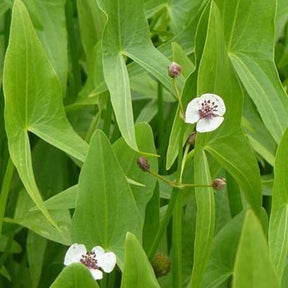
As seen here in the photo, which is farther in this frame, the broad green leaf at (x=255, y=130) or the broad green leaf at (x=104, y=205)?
the broad green leaf at (x=255, y=130)

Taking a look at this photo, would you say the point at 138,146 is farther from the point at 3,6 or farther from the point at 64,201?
the point at 3,6

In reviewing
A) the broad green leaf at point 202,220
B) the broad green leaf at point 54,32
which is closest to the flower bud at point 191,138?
the broad green leaf at point 202,220

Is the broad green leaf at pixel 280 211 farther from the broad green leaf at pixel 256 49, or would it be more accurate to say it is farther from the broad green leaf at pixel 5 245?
the broad green leaf at pixel 5 245

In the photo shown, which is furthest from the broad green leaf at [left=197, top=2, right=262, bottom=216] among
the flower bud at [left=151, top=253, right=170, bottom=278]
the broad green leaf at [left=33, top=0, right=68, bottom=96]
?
the broad green leaf at [left=33, top=0, right=68, bottom=96]

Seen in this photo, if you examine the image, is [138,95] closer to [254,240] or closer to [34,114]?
[34,114]

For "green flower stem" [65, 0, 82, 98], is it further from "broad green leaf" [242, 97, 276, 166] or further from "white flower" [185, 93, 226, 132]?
"white flower" [185, 93, 226, 132]

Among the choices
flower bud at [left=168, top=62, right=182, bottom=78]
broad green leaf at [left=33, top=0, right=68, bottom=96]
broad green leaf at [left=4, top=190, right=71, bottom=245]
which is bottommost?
broad green leaf at [left=4, top=190, right=71, bottom=245]

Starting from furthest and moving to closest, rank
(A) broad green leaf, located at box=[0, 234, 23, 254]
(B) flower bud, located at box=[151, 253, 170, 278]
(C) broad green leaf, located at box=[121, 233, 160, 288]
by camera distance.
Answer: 1. (A) broad green leaf, located at box=[0, 234, 23, 254]
2. (B) flower bud, located at box=[151, 253, 170, 278]
3. (C) broad green leaf, located at box=[121, 233, 160, 288]

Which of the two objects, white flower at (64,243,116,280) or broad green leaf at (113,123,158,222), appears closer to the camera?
white flower at (64,243,116,280)
